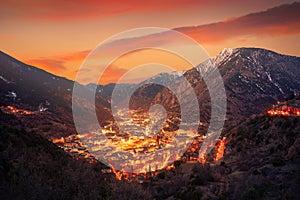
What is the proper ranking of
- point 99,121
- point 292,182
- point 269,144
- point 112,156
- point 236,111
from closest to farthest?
point 292,182 < point 269,144 < point 112,156 < point 236,111 < point 99,121

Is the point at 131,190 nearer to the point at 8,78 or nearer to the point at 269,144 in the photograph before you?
the point at 269,144

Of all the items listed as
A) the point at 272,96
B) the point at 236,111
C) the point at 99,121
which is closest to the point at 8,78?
the point at 99,121

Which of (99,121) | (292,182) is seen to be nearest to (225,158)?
(292,182)

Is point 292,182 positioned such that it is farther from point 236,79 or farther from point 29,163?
point 236,79

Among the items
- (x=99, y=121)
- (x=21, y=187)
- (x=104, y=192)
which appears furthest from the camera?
(x=99, y=121)

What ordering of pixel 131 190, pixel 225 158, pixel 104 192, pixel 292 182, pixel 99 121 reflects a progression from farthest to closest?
pixel 99 121 → pixel 225 158 → pixel 292 182 → pixel 131 190 → pixel 104 192

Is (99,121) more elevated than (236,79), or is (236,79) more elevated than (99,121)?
(236,79)

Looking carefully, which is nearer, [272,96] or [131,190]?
[131,190]

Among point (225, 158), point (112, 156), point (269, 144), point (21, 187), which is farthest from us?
point (112, 156)

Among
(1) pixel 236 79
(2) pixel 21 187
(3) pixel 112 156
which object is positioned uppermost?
(1) pixel 236 79
